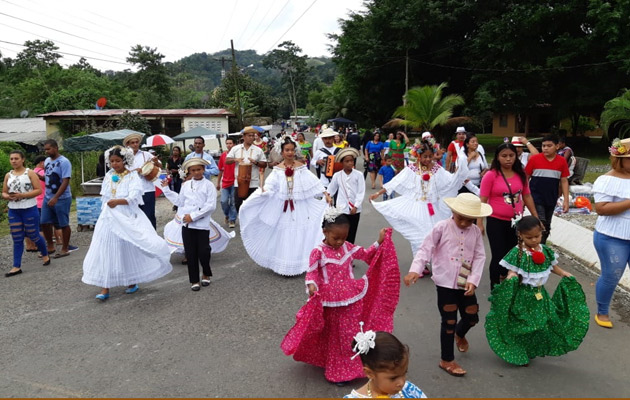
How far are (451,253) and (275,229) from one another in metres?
3.44

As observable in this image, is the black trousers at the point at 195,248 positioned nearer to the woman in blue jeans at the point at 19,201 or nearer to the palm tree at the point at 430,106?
the woman in blue jeans at the point at 19,201

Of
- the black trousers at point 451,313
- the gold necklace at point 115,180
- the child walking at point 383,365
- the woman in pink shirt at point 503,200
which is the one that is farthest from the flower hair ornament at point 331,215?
the gold necklace at point 115,180

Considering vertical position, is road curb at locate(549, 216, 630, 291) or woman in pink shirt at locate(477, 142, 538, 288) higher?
woman in pink shirt at locate(477, 142, 538, 288)

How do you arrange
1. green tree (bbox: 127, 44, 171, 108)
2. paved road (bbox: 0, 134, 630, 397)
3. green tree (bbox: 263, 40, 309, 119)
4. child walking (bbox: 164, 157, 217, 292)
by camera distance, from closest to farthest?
1. paved road (bbox: 0, 134, 630, 397)
2. child walking (bbox: 164, 157, 217, 292)
3. green tree (bbox: 127, 44, 171, 108)
4. green tree (bbox: 263, 40, 309, 119)

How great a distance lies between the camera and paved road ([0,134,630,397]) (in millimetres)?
3990

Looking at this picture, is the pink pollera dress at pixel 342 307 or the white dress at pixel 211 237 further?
the white dress at pixel 211 237

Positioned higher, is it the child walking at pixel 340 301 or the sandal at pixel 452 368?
the child walking at pixel 340 301

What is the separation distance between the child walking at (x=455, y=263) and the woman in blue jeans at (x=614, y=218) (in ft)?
4.47

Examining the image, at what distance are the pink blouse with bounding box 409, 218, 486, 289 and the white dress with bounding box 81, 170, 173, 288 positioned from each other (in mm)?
3622

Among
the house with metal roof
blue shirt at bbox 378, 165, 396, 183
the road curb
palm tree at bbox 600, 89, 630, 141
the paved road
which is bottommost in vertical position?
the paved road

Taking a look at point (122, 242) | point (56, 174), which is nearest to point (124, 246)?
point (122, 242)

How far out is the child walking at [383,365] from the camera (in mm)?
2400

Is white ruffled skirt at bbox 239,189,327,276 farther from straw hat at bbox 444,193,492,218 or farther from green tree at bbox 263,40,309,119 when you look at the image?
green tree at bbox 263,40,309,119

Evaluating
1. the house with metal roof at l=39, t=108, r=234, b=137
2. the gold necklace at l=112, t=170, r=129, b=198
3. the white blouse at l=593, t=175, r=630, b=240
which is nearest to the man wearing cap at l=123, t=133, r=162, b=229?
the gold necklace at l=112, t=170, r=129, b=198
